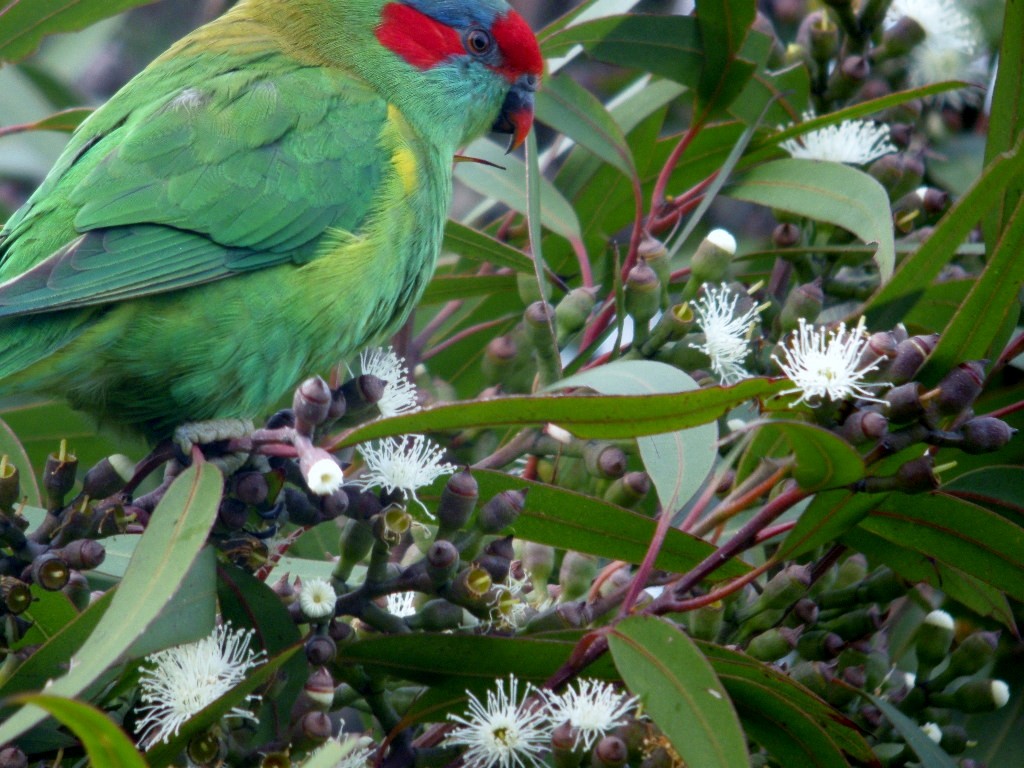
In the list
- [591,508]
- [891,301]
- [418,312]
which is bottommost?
[418,312]

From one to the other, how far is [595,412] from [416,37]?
170cm

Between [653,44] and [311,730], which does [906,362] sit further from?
[653,44]

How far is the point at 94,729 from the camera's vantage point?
1.10 m

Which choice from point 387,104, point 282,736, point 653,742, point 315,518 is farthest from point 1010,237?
point 387,104

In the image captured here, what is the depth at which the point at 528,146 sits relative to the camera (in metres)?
2.19

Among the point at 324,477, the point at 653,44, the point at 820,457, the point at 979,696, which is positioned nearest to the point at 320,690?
the point at 324,477

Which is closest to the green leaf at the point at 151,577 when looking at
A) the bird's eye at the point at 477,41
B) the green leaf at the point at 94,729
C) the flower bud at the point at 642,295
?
the green leaf at the point at 94,729

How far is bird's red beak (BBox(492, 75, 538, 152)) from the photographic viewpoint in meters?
2.85

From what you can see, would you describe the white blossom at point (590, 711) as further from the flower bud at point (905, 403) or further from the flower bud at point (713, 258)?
the flower bud at point (713, 258)

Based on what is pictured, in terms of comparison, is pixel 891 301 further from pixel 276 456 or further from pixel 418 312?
pixel 418 312

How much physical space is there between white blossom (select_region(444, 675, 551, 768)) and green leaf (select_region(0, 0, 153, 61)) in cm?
170

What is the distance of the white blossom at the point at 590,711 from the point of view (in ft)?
5.01

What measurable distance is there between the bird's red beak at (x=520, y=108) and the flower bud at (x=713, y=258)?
91cm

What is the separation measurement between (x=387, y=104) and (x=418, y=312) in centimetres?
62
